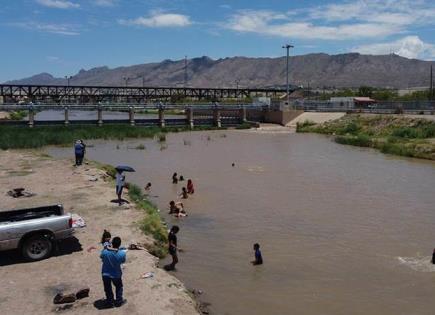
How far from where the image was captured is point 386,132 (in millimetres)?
58938

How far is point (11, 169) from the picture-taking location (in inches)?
1154

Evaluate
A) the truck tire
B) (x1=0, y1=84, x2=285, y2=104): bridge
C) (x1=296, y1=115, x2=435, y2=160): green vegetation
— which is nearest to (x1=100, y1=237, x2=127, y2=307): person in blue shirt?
the truck tire

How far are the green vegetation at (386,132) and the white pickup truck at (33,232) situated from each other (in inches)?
1375

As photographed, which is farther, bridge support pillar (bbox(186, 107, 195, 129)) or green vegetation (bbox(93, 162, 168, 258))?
bridge support pillar (bbox(186, 107, 195, 129))

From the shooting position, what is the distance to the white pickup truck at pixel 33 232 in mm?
12523

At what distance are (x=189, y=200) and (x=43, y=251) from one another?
11.8 meters

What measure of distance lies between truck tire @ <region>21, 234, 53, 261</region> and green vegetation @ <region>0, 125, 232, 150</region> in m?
33.4

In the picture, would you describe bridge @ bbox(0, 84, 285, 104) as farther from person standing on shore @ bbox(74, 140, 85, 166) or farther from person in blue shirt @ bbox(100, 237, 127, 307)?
person in blue shirt @ bbox(100, 237, 127, 307)

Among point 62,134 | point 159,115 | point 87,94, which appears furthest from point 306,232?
point 87,94

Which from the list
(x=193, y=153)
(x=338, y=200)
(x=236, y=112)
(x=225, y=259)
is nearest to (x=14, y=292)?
(x=225, y=259)

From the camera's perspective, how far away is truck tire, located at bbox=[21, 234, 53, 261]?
42.0 feet

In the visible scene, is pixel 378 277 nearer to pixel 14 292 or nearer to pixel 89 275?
pixel 89 275

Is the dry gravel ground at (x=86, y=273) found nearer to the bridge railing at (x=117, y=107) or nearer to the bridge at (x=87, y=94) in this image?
the bridge railing at (x=117, y=107)

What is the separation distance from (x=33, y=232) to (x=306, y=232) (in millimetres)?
9751
